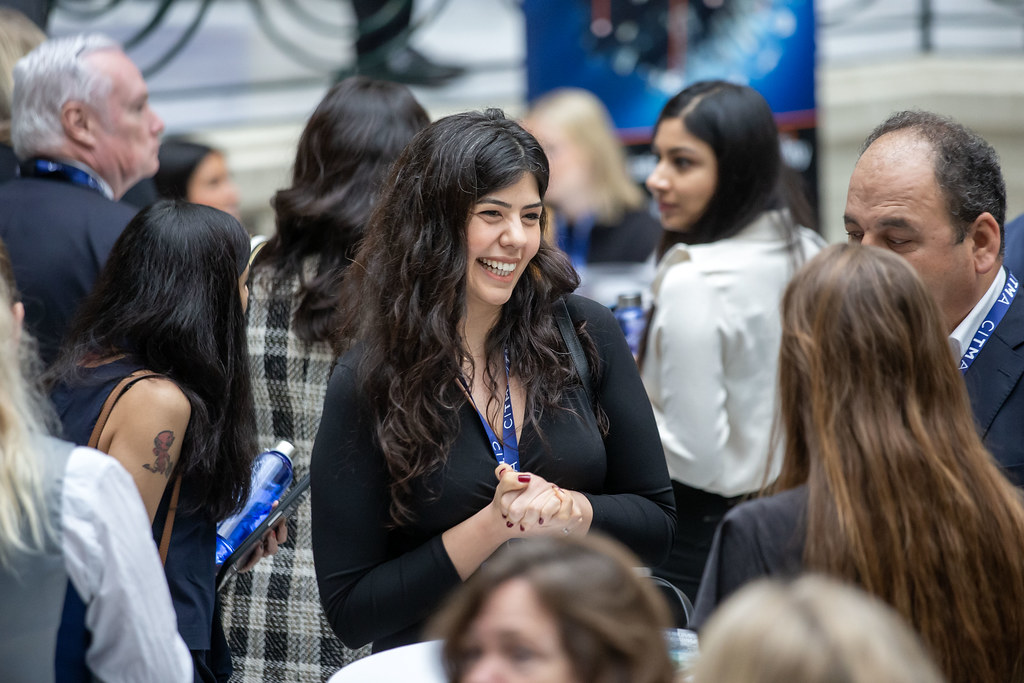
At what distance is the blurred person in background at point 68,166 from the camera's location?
10.8ft

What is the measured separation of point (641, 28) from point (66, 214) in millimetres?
3463

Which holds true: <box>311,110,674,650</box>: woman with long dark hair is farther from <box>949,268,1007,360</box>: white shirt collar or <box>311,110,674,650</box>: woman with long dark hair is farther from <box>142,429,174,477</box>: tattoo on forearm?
<box>949,268,1007,360</box>: white shirt collar

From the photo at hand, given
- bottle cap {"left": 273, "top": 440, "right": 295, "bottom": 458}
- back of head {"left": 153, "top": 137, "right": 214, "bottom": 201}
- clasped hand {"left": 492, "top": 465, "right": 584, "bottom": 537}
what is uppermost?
back of head {"left": 153, "top": 137, "right": 214, "bottom": 201}

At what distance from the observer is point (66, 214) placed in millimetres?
3363

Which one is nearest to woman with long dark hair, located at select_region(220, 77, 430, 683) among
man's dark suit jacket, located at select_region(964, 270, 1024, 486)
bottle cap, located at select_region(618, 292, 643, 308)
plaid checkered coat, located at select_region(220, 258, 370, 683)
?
plaid checkered coat, located at select_region(220, 258, 370, 683)

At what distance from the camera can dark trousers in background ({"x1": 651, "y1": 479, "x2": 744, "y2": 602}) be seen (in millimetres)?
3502

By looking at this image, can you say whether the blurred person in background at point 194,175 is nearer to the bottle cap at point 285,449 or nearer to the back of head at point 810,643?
the bottle cap at point 285,449

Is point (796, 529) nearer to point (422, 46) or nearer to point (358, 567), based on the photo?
point (358, 567)

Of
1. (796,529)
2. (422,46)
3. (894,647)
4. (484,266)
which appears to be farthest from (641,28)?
(894,647)

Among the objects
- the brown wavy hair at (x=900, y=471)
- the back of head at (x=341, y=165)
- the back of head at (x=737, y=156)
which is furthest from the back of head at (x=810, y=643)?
the back of head at (x=737, y=156)

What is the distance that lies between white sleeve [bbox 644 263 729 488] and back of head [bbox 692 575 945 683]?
6.80 ft

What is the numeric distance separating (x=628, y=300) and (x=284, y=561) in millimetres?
1377

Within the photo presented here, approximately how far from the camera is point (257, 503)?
284 centimetres

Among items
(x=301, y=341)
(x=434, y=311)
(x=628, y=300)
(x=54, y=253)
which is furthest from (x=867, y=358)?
(x=54, y=253)
